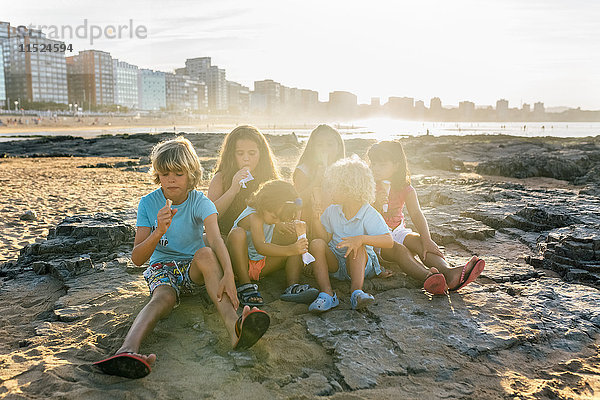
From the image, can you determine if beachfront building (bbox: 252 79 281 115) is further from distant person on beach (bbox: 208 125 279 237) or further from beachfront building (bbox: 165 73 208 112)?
distant person on beach (bbox: 208 125 279 237)

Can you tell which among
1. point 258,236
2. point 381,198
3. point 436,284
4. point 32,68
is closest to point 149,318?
point 258,236

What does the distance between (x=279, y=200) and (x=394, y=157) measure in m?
1.36

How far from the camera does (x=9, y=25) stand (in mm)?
106562

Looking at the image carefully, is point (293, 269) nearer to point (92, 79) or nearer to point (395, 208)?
point (395, 208)

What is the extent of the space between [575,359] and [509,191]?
5.70 meters

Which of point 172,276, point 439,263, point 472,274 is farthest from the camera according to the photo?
point 439,263

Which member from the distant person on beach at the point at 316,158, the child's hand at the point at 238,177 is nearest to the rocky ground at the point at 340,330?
the child's hand at the point at 238,177

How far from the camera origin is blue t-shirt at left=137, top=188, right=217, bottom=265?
280 cm

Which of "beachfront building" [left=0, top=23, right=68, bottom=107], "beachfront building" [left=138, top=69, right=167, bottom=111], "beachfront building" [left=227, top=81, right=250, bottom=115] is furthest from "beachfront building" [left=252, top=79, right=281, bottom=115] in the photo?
"beachfront building" [left=0, top=23, right=68, bottom=107]

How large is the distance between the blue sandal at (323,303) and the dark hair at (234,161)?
1319 mm

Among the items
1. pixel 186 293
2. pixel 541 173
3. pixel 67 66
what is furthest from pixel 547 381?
pixel 67 66

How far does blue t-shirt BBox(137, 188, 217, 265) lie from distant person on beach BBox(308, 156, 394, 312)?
853mm

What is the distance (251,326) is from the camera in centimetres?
229

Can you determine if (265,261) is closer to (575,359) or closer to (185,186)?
(185,186)
